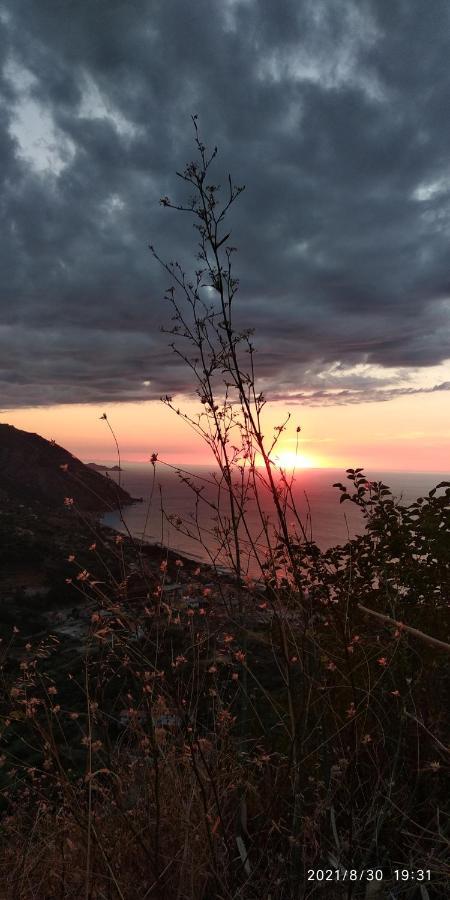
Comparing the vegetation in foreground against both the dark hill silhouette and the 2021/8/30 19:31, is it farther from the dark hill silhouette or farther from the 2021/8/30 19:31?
the dark hill silhouette

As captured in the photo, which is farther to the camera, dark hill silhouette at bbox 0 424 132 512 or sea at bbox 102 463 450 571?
dark hill silhouette at bbox 0 424 132 512

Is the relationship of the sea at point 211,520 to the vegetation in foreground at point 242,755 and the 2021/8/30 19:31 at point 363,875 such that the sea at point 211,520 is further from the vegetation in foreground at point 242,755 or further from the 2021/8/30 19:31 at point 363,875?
the 2021/8/30 19:31 at point 363,875

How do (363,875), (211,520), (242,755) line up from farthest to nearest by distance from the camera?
(211,520)
(242,755)
(363,875)

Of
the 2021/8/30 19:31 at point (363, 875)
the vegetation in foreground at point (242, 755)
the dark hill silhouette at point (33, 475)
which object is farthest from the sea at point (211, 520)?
the dark hill silhouette at point (33, 475)

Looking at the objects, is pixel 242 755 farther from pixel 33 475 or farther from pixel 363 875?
pixel 33 475

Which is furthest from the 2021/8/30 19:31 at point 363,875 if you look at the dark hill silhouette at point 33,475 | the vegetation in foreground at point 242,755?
the dark hill silhouette at point 33,475

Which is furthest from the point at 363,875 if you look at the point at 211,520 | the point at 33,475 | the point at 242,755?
the point at 33,475

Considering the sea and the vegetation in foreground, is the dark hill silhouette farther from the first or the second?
the vegetation in foreground

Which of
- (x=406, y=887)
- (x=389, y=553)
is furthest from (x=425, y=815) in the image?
(x=389, y=553)

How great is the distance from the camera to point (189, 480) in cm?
326

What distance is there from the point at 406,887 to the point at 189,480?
7.53 ft

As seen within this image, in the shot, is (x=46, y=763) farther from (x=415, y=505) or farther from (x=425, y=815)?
(x=415, y=505)

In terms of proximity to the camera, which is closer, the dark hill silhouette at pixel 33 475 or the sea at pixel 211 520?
the sea at pixel 211 520

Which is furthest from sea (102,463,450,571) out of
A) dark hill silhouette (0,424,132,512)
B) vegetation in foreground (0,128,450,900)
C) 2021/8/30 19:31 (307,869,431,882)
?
dark hill silhouette (0,424,132,512)
